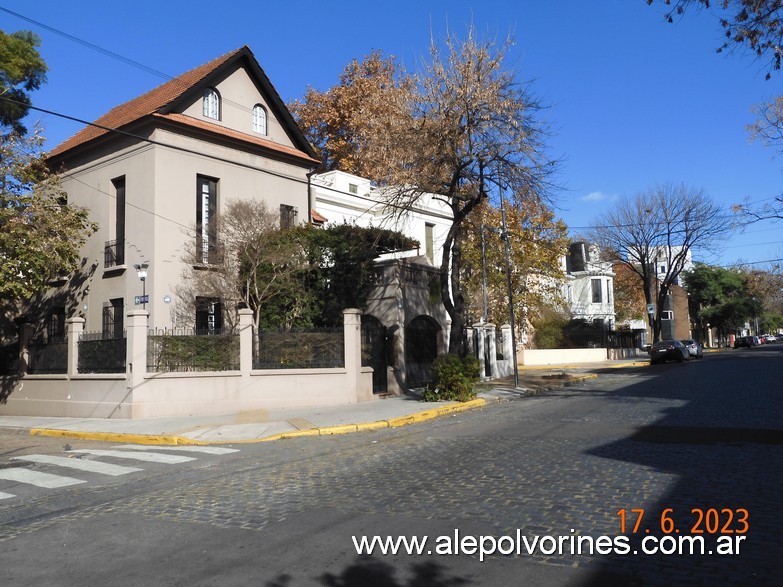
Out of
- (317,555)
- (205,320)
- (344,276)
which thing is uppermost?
(344,276)

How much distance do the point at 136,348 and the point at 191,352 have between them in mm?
1341

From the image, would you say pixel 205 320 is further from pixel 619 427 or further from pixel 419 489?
pixel 419 489

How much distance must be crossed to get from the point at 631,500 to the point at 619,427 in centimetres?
557

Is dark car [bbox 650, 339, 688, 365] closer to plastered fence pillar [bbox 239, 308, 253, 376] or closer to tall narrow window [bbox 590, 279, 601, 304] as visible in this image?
tall narrow window [bbox 590, 279, 601, 304]

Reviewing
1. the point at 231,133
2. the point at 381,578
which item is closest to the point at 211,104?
the point at 231,133

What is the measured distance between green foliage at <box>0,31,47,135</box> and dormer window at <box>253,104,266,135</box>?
23.6 feet

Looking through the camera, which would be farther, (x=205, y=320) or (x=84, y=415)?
(x=205, y=320)

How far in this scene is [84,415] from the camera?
1780 centimetres

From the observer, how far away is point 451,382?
18.1 metres

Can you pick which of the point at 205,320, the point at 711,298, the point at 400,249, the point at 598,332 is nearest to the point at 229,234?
the point at 205,320

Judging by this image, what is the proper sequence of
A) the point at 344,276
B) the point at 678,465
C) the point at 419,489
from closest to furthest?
the point at 419,489 < the point at 678,465 < the point at 344,276

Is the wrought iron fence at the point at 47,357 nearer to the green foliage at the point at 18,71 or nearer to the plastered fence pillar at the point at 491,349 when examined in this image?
the green foliage at the point at 18,71

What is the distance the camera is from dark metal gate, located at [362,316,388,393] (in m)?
19.6

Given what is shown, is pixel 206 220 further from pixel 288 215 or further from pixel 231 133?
pixel 288 215
